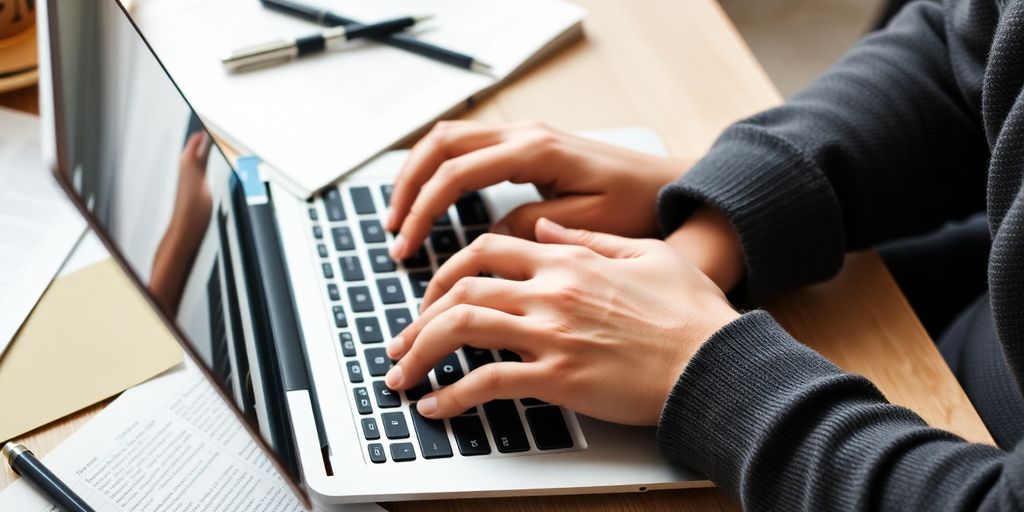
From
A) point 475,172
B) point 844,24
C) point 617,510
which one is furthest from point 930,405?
point 844,24

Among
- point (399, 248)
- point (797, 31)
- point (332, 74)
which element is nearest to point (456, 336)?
point (399, 248)

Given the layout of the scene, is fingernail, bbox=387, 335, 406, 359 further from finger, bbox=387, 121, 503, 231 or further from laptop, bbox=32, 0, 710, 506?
finger, bbox=387, 121, 503, 231

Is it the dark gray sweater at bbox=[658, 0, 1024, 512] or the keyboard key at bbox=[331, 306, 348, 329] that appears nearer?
the dark gray sweater at bbox=[658, 0, 1024, 512]

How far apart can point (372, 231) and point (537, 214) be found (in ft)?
0.39

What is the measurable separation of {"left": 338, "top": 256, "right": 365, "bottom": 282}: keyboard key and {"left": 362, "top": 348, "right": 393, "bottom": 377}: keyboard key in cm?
7

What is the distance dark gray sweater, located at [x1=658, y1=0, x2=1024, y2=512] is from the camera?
1.67 ft

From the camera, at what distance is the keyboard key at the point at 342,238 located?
0.68 metres

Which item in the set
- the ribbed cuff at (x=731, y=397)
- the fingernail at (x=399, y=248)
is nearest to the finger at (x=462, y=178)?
the fingernail at (x=399, y=248)

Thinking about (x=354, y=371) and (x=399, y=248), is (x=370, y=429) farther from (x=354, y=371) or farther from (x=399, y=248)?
(x=399, y=248)

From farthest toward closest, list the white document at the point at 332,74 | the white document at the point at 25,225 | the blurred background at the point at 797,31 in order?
1. the blurred background at the point at 797,31
2. the white document at the point at 332,74
3. the white document at the point at 25,225

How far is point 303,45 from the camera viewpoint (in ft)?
2.72

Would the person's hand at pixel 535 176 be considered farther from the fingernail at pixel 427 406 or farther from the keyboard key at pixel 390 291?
the fingernail at pixel 427 406

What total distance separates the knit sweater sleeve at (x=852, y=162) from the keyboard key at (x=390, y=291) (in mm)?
198

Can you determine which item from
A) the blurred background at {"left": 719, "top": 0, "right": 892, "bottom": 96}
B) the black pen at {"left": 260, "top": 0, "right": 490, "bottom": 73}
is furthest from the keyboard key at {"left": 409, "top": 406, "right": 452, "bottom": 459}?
the blurred background at {"left": 719, "top": 0, "right": 892, "bottom": 96}
